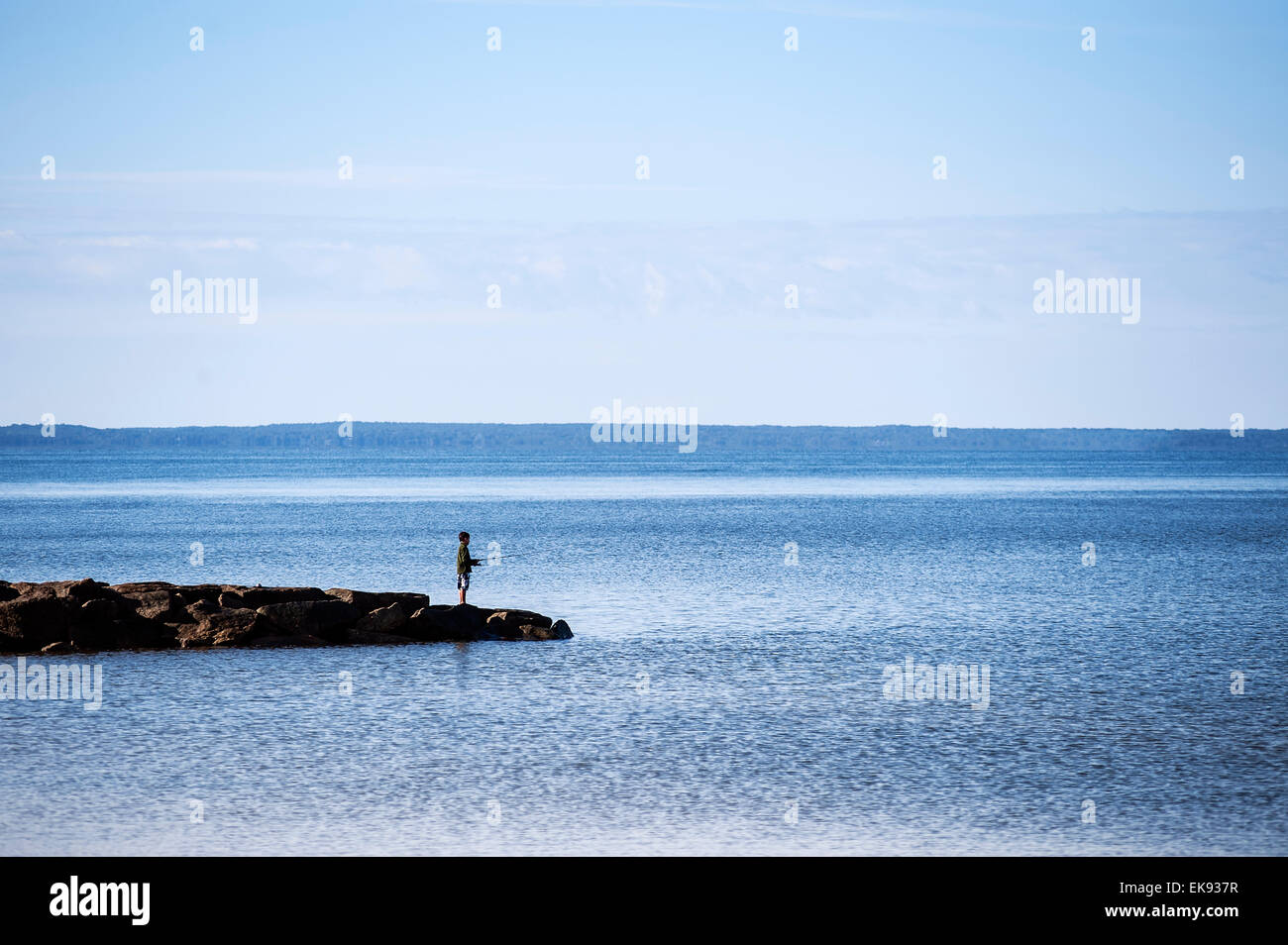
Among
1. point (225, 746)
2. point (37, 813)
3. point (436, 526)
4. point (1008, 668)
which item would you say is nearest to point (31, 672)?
point (225, 746)

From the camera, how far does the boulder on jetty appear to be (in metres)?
25.1

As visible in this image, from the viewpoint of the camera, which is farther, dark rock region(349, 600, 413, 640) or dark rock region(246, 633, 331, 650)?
dark rock region(349, 600, 413, 640)

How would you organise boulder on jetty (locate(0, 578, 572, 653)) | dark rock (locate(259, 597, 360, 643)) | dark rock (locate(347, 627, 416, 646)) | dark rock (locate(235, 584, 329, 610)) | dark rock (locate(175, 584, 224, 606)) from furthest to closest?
dark rock (locate(235, 584, 329, 610)) → dark rock (locate(175, 584, 224, 606)) → dark rock (locate(347, 627, 416, 646)) → dark rock (locate(259, 597, 360, 643)) → boulder on jetty (locate(0, 578, 572, 653))

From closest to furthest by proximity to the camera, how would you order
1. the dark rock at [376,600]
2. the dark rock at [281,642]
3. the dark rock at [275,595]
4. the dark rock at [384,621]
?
the dark rock at [281,642], the dark rock at [384,621], the dark rock at [376,600], the dark rock at [275,595]

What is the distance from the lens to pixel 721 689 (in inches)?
821

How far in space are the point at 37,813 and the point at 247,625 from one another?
505 inches

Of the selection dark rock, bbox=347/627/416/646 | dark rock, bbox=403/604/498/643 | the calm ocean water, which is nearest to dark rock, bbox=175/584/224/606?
dark rock, bbox=347/627/416/646

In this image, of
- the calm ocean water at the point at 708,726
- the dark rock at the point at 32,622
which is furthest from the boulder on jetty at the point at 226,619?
the calm ocean water at the point at 708,726

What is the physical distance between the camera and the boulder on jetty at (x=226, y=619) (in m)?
25.1

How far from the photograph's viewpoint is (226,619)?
1022 inches

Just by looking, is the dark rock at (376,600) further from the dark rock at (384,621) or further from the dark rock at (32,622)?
the dark rock at (32,622)

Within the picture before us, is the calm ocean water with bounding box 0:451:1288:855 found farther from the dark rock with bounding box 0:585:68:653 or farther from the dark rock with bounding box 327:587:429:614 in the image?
the dark rock with bounding box 327:587:429:614

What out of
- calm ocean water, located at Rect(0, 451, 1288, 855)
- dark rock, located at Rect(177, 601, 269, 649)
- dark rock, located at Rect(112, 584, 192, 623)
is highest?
dark rock, located at Rect(112, 584, 192, 623)

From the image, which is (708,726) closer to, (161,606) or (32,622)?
(161,606)
